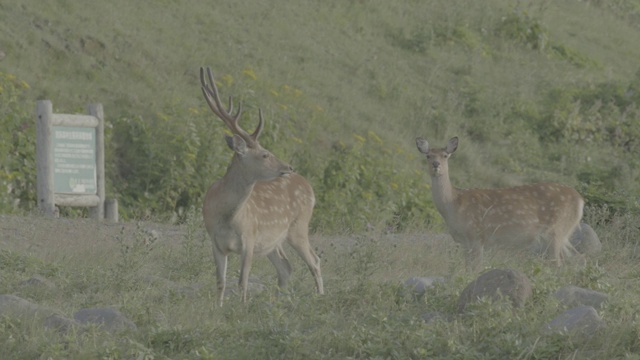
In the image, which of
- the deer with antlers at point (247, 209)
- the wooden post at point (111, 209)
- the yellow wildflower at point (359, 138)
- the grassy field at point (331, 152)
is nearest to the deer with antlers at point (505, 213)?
the grassy field at point (331, 152)

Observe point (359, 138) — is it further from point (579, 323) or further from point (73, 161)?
point (579, 323)

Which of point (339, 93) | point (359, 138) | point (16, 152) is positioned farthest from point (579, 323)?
point (339, 93)

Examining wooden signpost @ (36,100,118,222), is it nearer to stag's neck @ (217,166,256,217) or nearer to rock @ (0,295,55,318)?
stag's neck @ (217,166,256,217)

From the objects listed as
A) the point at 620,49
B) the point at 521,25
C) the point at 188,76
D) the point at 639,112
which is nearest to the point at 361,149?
the point at 188,76

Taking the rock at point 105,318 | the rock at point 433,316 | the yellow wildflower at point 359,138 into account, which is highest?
the rock at point 433,316

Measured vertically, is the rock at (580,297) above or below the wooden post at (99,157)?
above

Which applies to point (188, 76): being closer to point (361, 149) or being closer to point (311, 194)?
point (361, 149)

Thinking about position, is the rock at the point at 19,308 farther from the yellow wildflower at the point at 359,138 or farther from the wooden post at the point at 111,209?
the yellow wildflower at the point at 359,138

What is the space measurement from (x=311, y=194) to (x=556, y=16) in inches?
778

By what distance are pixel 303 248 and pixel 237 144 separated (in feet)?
4.04

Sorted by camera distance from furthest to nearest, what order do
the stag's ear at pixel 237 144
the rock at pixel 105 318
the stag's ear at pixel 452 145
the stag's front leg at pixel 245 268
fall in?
1. the stag's ear at pixel 452 145
2. the stag's ear at pixel 237 144
3. the stag's front leg at pixel 245 268
4. the rock at pixel 105 318

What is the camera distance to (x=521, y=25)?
2756 cm

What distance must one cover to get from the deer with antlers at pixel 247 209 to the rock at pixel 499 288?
5.62 feet

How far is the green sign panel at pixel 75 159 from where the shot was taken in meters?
15.9
